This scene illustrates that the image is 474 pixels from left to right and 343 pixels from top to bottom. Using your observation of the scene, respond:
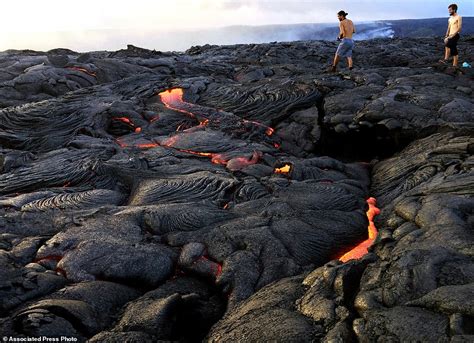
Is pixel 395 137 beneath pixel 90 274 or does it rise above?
above

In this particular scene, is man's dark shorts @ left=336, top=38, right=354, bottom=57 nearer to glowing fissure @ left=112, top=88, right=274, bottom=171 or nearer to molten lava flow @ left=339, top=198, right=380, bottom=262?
glowing fissure @ left=112, top=88, right=274, bottom=171

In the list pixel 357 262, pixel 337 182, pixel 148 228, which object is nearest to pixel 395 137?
pixel 337 182

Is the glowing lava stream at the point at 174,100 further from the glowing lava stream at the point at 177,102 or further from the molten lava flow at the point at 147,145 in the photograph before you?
the molten lava flow at the point at 147,145

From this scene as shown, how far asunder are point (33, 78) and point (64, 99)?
9.51 ft

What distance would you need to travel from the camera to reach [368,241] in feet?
20.9

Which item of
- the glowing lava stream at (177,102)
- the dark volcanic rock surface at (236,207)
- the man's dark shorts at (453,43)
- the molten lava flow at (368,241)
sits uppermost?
the man's dark shorts at (453,43)

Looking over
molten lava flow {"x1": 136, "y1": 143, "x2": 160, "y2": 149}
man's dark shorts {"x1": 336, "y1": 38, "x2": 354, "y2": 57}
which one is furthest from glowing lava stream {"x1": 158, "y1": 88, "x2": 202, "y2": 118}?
man's dark shorts {"x1": 336, "y1": 38, "x2": 354, "y2": 57}

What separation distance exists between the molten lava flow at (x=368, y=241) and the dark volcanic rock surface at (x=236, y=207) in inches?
7.4

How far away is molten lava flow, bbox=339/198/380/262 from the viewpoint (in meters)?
5.89

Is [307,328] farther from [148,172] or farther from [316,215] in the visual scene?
[148,172]

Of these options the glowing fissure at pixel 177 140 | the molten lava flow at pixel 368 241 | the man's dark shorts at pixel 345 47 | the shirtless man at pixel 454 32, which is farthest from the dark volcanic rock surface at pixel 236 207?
the shirtless man at pixel 454 32

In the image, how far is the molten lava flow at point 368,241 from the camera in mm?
5894

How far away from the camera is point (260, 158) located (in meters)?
9.07

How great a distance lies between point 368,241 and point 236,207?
2.34m
